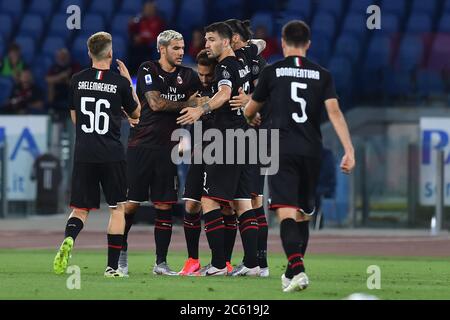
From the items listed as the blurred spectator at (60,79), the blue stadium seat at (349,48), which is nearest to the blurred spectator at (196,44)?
the blurred spectator at (60,79)

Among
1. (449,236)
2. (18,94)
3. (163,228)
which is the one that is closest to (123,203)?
(163,228)

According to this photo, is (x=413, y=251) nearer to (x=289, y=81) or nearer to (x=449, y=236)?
(x=449, y=236)

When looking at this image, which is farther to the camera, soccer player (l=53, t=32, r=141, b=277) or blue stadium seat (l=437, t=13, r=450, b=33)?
blue stadium seat (l=437, t=13, r=450, b=33)

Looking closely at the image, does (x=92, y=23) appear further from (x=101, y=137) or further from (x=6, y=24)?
(x=101, y=137)

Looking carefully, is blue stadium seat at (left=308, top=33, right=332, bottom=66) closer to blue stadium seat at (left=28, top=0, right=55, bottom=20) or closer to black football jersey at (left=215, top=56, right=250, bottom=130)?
blue stadium seat at (left=28, top=0, right=55, bottom=20)

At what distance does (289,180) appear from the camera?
10797 millimetres

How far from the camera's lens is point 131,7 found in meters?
28.1

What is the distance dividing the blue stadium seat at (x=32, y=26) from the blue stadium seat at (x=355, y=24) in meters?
6.33

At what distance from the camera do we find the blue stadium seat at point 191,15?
26.8m

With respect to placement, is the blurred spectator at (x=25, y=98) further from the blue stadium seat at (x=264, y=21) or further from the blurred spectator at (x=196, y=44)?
the blue stadium seat at (x=264, y=21)

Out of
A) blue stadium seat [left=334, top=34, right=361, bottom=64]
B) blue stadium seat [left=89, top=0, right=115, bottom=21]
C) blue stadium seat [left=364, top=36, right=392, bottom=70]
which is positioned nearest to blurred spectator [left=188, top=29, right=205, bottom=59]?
blue stadium seat [left=334, top=34, right=361, bottom=64]

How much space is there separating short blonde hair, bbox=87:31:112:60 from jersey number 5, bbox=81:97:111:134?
40cm

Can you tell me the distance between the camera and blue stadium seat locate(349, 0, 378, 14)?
26031 millimetres

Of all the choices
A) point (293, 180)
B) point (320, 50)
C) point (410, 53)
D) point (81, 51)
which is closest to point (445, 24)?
point (410, 53)
